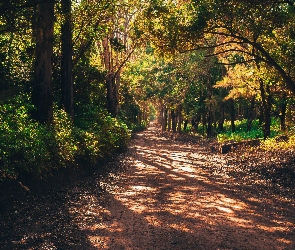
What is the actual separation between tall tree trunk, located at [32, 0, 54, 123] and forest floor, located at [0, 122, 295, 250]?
3.01 metres

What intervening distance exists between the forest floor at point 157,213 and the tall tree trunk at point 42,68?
3014mm

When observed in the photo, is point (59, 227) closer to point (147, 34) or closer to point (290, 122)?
point (147, 34)

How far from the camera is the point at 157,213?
7.92m

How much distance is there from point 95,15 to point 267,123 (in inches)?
566

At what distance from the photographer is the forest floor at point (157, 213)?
241 inches

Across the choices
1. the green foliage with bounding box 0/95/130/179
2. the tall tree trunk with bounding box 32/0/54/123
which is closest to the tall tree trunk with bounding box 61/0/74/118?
the green foliage with bounding box 0/95/130/179

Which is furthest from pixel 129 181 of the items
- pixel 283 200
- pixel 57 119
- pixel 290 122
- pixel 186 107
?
pixel 186 107

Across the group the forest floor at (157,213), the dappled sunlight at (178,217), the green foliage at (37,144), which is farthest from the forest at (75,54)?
the dappled sunlight at (178,217)

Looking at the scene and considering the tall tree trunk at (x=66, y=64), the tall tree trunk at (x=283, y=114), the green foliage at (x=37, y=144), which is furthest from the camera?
the tall tree trunk at (x=283, y=114)

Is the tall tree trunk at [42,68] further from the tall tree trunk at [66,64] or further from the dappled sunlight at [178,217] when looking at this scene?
the tall tree trunk at [66,64]

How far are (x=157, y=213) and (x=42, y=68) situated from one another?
284 inches

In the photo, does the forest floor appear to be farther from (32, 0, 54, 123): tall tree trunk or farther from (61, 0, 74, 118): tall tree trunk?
(61, 0, 74, 118): tall tree trunk

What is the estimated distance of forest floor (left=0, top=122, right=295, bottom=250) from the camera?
612 cm

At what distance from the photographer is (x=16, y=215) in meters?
7.37
